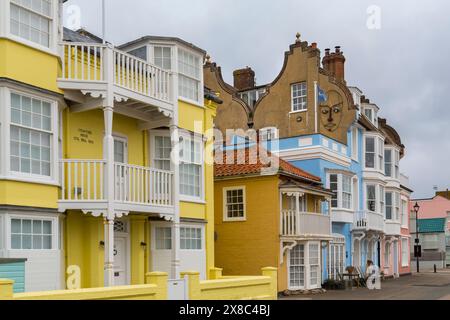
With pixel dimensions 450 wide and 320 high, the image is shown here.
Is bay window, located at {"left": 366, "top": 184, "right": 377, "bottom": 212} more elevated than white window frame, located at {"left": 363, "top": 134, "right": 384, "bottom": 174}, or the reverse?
white window frame, located at {"left": 363, "top": 134, "right": 384, "bottom": 174}

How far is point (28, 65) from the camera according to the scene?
1584 cm

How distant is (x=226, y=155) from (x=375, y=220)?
12.1 meters

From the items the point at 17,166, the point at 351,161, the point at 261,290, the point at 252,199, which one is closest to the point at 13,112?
the point at 17,166

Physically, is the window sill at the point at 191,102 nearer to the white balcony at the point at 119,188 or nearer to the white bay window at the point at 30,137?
the white balcony at the point at 119,188

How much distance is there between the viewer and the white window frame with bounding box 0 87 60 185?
14992mm

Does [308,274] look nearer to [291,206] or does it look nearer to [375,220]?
[291,206]

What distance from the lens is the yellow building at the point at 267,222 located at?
2814cm

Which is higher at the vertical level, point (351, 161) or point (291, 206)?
point (351, 161)

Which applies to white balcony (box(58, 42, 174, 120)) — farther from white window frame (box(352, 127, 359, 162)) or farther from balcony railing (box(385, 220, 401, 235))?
balcony railing (box(385, 220, 401, 235))

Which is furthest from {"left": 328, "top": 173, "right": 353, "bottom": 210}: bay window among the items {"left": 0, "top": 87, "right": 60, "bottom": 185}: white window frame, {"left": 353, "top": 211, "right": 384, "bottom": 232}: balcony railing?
{"left": 0, "top": 87, "right": 60, "bottom": 185}: white window frame

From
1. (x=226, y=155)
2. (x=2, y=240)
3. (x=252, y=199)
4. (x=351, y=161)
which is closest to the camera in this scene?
(x=2, y=240)

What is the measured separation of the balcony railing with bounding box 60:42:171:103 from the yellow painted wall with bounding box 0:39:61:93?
48cm
